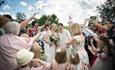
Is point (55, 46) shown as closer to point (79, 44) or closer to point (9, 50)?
point (79, 44)

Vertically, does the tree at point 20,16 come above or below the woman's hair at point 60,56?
above

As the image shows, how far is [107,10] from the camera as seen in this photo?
3354 millimetres

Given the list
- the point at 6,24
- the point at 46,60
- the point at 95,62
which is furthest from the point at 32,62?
the point at 95,62

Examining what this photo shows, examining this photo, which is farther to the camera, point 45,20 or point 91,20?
point 91,20

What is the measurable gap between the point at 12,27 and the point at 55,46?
388 mm

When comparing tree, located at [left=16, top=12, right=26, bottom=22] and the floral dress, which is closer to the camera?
tree, located at [left=16, top=12, right=26, bottom=22]

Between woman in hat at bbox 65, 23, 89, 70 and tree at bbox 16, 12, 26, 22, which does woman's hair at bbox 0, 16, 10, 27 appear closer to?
tree at bbox 16, 12, 26, 22

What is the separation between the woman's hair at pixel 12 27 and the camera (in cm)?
305

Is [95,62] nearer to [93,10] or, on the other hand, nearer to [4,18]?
[93,10]

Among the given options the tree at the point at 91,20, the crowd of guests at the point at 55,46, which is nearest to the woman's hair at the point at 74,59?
the crowd of guests at the point at 55,46

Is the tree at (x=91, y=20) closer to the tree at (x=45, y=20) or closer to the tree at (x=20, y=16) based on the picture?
the tree at (x=45, y=20)

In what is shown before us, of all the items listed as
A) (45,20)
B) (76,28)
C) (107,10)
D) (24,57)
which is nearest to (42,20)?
(45,20)

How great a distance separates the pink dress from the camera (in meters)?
3.06

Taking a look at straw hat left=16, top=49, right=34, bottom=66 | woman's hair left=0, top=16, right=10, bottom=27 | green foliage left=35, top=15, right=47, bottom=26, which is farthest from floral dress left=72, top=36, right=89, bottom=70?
woman's hair left=0, top=16, right=10, bottom=27
